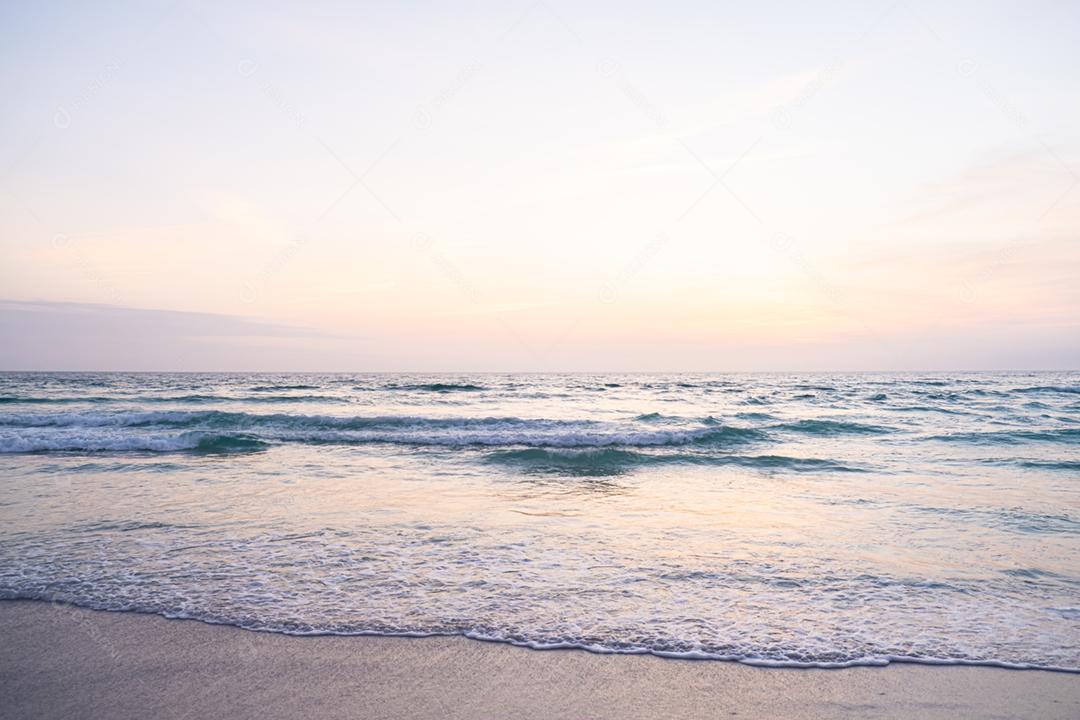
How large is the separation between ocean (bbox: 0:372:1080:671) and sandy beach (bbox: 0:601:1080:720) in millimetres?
225

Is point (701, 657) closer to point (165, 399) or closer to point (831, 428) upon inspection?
point (831, 428)

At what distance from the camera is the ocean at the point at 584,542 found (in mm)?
4750

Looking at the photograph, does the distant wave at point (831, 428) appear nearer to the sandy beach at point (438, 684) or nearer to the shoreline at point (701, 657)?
the shoreline at point (701, 657)

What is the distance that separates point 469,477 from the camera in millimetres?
12000

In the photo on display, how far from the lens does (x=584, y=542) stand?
704 cm

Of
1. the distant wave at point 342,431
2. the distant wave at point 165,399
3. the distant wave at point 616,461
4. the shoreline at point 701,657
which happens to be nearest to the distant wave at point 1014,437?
the distant wave at point 342,431

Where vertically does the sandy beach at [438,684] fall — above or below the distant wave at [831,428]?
below

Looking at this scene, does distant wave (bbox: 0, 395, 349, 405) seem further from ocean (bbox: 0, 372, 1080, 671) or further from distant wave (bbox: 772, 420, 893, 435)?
distant wave (bbox: 772, 420, 893, 435)

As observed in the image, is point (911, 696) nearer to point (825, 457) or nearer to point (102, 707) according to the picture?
point (102, 707)

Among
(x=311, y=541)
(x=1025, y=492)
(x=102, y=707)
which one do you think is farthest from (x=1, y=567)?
(x=1025, y=492)

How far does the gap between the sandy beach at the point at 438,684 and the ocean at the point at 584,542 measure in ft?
0.74

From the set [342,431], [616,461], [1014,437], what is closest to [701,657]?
[616,461]

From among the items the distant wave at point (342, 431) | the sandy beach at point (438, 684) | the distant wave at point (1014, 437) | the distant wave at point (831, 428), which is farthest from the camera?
the distant wave at point (831, 428)

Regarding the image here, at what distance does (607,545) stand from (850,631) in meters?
2.74
